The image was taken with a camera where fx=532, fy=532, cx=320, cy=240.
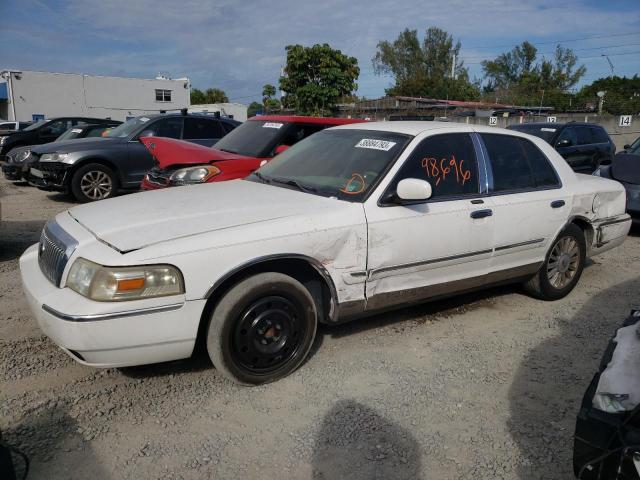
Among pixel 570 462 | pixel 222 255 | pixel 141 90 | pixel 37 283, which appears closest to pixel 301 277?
pixel 222 255

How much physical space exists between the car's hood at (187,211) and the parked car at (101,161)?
5.60 meters

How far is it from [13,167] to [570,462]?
35.1ft

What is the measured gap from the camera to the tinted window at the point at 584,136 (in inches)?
464

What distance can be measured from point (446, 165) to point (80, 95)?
38.0m

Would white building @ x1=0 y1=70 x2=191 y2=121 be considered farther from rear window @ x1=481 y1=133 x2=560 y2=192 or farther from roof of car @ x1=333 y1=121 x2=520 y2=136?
rear window @ x1=481 y1=133 x2=560 y2=192

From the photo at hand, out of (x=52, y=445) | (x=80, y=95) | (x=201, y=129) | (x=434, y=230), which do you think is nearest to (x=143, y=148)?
(x=201, y=129)

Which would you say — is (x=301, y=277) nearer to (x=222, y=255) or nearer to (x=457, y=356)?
(x=222, y=255)

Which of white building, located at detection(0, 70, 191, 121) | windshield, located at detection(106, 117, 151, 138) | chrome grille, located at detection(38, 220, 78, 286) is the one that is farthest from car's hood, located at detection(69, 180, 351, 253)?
white building, located at detection(0, 70, 191, 121)

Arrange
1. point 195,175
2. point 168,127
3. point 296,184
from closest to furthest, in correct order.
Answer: point 296,184
point 195,175
point 168,127

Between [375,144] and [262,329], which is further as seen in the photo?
[375,144]

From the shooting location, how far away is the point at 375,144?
398 cm

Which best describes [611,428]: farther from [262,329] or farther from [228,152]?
[228,152]

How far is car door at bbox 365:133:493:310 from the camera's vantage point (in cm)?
356

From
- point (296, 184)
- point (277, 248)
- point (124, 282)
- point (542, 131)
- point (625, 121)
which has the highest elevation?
point (625, 121)
